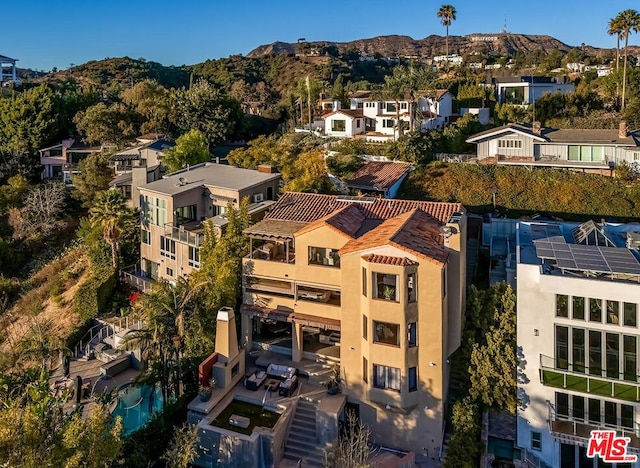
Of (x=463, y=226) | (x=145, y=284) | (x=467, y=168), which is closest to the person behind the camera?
(x=463, y=226)

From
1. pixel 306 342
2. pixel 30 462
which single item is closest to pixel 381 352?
pixel 306 342

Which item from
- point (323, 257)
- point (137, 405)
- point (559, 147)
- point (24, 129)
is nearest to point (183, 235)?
point (137, 405)

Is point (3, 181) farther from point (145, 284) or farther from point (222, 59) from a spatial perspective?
point (222, 59)

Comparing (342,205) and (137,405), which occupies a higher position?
(342,205)

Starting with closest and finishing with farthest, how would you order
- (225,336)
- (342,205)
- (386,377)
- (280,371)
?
(386,377), (225,336), (280,371), (342,205)

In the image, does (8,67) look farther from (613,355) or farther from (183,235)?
(613,355)

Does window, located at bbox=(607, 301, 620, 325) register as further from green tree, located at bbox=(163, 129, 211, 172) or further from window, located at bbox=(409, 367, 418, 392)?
green tree, located at bbox=(163, 129, 211, 172)

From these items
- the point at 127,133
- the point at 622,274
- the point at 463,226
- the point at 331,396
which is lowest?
the point at 331,396

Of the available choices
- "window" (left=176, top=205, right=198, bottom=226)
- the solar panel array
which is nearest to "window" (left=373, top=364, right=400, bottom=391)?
Result: the solar panel array
